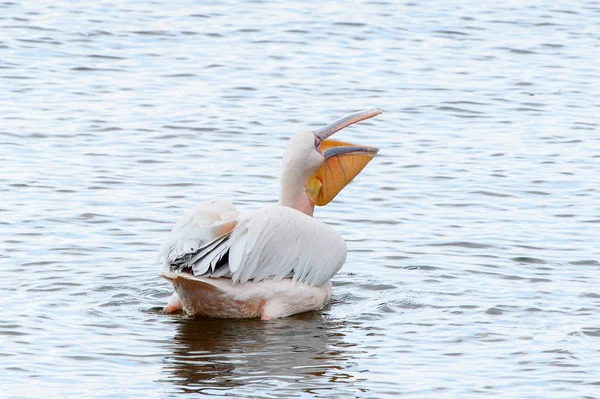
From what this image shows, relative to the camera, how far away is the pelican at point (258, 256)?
6461 millimetres

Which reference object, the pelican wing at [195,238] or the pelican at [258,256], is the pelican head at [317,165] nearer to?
the pelican at [258,256]

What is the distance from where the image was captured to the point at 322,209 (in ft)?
29.9

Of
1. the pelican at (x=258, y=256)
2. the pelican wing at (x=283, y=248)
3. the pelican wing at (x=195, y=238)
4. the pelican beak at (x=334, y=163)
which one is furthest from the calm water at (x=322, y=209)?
the pelican beak at (x=334, y=163)

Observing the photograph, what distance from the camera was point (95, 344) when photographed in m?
6.15

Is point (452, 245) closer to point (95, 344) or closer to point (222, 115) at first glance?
point (95, 344)

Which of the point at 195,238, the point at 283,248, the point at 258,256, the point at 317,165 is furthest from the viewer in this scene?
the point at 317,165

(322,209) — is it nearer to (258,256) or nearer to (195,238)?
(258,256)

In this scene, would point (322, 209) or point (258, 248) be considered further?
point (322, 209)

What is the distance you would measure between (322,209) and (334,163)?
5.37 ft

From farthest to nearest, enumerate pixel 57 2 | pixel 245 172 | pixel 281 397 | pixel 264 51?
1. pixel 57 2
2. pixel 264 51
3. pixel 245 172
4. pixel 281 397

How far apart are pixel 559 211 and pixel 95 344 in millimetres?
3980

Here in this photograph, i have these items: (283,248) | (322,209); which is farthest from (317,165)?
(322,209)

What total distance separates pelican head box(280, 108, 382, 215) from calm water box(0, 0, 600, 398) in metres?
0.54

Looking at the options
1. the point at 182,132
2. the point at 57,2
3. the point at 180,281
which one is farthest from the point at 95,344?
the point at 57,2
